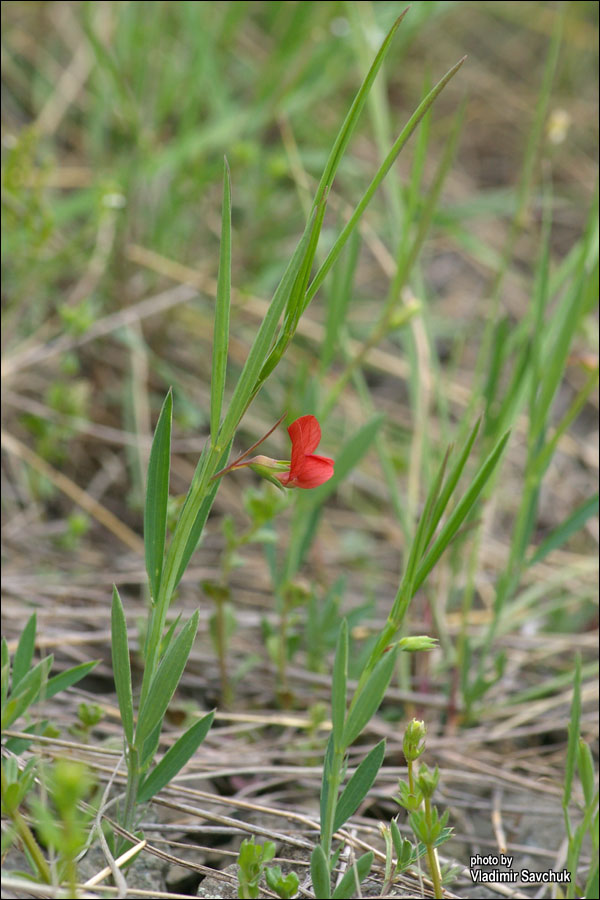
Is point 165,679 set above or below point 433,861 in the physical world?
above

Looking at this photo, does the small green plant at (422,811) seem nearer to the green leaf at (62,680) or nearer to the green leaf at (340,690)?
the green leaf at (340,690)

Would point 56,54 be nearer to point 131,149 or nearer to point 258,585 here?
point 131,149

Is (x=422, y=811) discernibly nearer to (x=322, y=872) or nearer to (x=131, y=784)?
(x=322, y=872)

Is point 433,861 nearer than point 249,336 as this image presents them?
Yes

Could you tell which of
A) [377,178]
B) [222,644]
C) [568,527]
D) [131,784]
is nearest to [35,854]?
[131,784]

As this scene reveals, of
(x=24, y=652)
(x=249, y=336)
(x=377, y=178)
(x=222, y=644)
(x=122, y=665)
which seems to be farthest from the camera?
(x=249, y=336)

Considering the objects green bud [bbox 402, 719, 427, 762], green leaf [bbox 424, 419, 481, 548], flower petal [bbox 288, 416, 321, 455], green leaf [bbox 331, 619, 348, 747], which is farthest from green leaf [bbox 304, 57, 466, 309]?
green bud [bbox 402, 719, 427, 762]

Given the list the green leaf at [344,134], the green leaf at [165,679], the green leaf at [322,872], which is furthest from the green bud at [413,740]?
the green leaf at [344,134]
